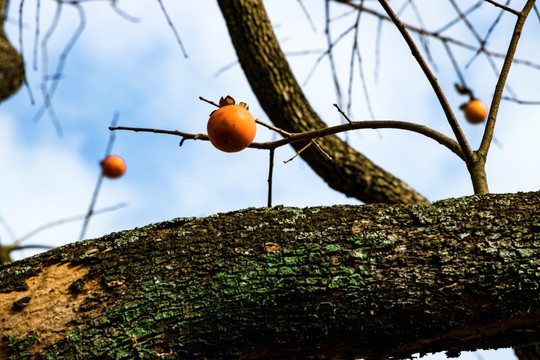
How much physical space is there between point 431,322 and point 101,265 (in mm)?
709

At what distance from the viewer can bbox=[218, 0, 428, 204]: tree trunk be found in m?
2.55

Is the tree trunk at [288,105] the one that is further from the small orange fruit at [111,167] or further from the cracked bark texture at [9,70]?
the small orange fruit at [111,167]

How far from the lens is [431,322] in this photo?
1097 mm

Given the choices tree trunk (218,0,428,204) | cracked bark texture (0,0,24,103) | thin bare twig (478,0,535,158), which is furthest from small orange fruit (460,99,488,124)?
cracked bark texture (0,0,24,103)

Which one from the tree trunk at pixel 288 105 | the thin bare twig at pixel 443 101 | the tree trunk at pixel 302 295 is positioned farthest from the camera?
the tree trunk at pixel 288 105

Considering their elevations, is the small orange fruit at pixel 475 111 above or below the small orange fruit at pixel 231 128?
above

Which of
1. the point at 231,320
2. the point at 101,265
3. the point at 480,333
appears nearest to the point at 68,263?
the point at 101,265

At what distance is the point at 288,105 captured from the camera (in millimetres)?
2586

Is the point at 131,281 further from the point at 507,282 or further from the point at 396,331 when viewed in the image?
the point at 507,282

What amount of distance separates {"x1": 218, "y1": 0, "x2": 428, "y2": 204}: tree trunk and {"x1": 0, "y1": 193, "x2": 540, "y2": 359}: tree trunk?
4.73ft

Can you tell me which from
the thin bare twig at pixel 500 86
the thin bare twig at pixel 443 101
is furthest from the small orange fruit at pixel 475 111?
the thin bare twig at pixel 443 101

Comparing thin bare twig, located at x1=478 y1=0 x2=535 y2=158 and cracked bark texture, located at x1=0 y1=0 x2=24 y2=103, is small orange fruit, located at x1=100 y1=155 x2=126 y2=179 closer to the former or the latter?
cracked bark texture, located at x1=0 y1=0 x2=24 y2=103

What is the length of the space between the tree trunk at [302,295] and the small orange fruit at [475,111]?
2.27 metres

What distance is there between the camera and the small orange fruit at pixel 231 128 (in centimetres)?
150
